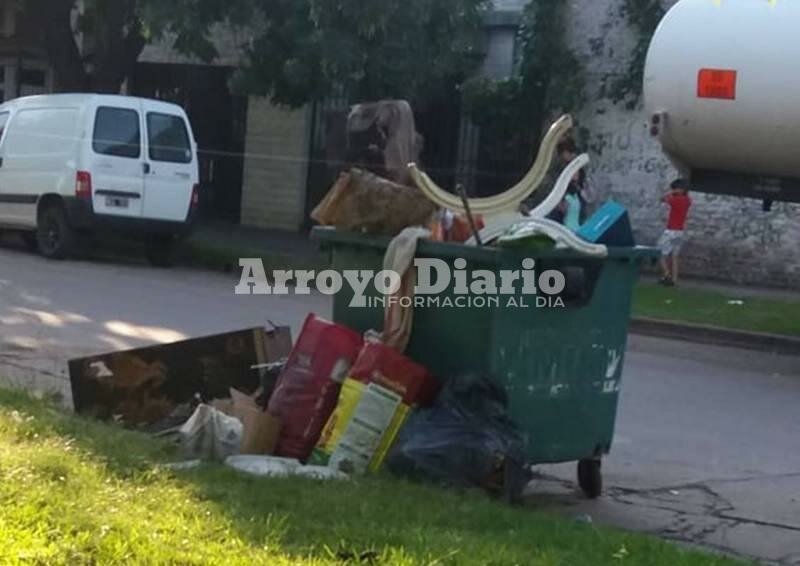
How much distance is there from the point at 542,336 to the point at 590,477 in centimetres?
88

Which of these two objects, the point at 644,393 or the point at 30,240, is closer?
the point at 644,393

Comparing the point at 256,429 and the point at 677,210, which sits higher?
the point at 677,210

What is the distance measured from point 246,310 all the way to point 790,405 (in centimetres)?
557

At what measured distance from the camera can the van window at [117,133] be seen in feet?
61.0

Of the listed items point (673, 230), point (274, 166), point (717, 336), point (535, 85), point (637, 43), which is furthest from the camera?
point (274, 166)

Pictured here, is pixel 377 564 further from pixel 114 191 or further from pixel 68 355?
pixel 114 191

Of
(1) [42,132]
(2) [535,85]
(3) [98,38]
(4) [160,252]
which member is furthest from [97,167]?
(2) [535,85]

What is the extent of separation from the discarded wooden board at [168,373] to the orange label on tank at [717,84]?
6234 mm

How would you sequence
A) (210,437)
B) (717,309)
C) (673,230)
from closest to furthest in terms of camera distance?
(210,437) < (717,309) < (673,230)

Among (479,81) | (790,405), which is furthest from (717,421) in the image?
(479,81)

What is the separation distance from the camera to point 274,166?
92.1ft

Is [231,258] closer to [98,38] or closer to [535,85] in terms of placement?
[98,38]

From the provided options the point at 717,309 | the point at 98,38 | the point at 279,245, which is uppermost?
the point at 98,38

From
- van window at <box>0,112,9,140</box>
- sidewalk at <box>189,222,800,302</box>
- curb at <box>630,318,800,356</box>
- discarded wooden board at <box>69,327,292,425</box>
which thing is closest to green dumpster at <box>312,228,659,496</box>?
discarded wooden board at <box>69,327,292,425</box>
